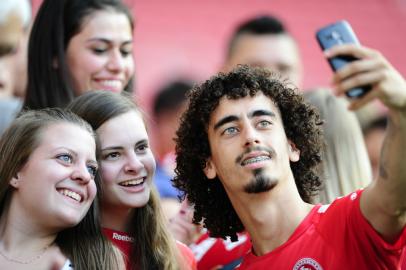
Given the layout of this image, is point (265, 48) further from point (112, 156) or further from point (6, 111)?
point (112, 156)

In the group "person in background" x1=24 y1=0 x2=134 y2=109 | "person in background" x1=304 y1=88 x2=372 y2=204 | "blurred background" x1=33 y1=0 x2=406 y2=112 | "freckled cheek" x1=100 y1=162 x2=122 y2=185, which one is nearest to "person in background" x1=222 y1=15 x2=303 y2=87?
"person in background" x1=304 y1=88 x2=372 y2=204

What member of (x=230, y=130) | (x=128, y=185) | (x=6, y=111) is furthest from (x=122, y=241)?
(x=6, y=111)

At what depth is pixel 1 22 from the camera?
203 inches

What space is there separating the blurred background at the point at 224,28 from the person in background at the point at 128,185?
5.86 metres

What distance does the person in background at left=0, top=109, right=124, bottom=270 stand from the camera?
11.6 feet

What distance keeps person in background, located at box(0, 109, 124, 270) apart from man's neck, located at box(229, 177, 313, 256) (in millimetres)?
609

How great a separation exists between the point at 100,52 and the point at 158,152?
2.04 m

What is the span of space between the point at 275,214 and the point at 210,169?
0.45 metres

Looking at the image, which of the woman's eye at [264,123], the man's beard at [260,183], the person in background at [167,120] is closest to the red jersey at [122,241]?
the man's beard at [260,183]

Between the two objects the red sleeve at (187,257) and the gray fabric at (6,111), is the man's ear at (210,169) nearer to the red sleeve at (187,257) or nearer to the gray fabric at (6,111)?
the red sleeve at (187,257)

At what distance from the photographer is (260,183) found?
3.58 metres

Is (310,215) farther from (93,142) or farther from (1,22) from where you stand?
(1,22)

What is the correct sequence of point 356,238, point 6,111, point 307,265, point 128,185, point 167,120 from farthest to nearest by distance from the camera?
point 167,120 < point 6,111 < point 128,185 < point 307,265 < point 356,238

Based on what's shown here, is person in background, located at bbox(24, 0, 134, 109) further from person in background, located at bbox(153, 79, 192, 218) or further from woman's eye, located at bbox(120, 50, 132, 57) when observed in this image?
person in background, located at bbox(153, 79, 192, 218)
